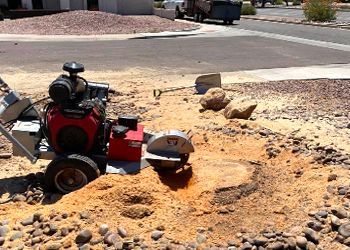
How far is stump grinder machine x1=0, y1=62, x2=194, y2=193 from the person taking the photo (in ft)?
17.6

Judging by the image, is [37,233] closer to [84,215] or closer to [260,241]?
[84,215]

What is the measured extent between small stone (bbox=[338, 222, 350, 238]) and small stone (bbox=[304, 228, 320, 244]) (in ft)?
0.74

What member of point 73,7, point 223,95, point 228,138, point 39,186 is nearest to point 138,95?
point 223,95

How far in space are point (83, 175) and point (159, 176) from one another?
2.92 ft

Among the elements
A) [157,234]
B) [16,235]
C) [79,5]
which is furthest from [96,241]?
[79,5]

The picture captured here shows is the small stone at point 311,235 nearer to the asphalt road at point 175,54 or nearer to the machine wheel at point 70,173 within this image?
the machine wheel at point 70,173

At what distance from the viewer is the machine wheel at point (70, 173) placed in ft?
17.4

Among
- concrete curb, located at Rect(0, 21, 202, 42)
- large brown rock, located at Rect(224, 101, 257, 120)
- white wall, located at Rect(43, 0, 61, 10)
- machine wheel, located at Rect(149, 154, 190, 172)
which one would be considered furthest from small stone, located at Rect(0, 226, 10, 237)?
white wall, located at Rect(43, 0, 61, 10)

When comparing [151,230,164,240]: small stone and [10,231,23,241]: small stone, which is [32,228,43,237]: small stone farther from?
[151,230,164,240]: small stone

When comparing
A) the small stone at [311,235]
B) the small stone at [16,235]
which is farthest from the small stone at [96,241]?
the small stone at [311,235]

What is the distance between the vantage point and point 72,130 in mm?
5449

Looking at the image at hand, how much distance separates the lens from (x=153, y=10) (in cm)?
3322

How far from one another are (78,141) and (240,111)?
3.55 m

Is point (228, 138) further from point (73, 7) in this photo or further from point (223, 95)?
point (73, 7)
